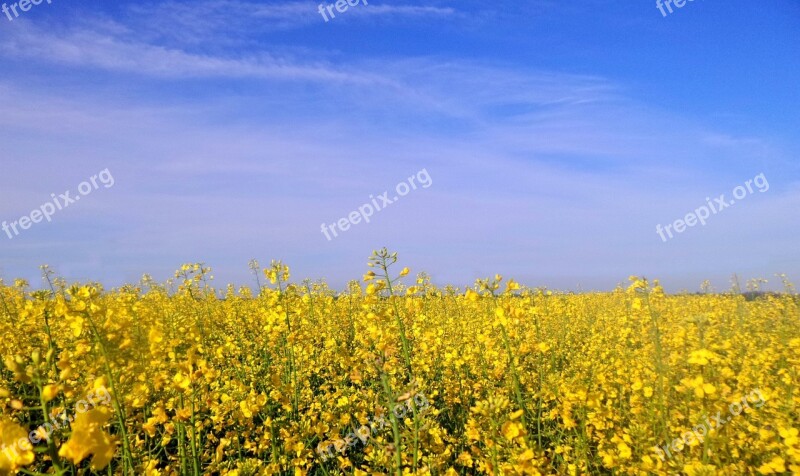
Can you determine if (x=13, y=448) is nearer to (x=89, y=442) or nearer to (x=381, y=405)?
(x=89, y=442)

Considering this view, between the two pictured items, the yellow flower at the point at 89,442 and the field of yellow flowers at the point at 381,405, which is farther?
the field of yellow flowers at the point at 381,405

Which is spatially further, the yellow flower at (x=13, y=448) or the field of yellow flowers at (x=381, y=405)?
the field of yellow flowers at (x=381, y=405)

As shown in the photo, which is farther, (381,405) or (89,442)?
(381,405)

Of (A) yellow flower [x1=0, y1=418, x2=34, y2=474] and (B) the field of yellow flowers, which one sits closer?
(A) yellow flower [x1=0, y1=418, x2=34, y2=474]

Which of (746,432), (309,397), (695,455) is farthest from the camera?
(309,397)

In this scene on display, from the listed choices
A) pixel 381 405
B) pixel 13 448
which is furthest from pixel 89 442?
pixel 381 405

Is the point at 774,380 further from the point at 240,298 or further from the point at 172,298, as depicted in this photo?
the point at 240,298

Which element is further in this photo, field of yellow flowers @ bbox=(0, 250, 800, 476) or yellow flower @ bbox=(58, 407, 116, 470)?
field of yellow flowers @ bbox=(0, 250, 800, 476)

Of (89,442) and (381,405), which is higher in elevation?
(89,442)

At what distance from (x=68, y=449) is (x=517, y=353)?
16.6 feet

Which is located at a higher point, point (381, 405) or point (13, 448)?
point (13, 448)

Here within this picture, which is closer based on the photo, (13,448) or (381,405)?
(13,448)

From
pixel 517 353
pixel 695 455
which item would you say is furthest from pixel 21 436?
pixel 517 353

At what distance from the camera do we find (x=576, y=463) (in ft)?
12.1
